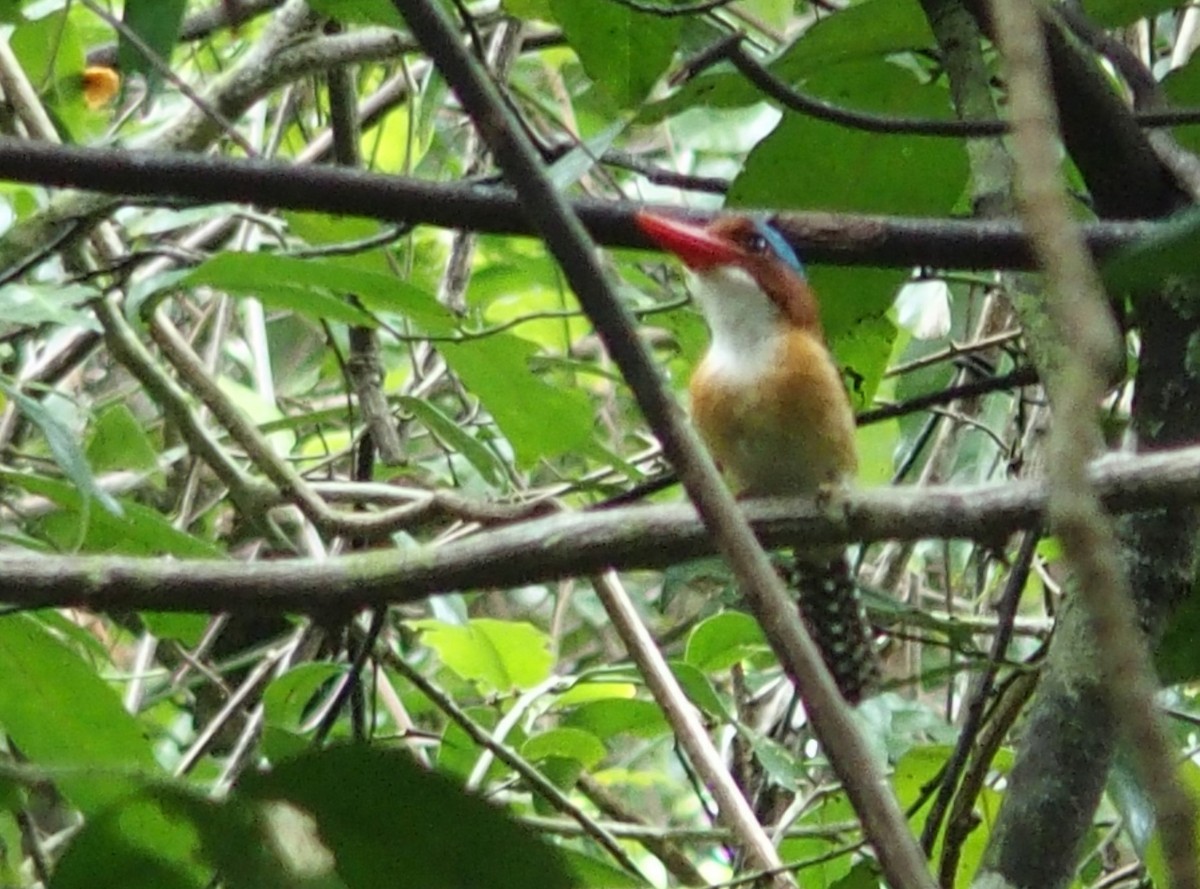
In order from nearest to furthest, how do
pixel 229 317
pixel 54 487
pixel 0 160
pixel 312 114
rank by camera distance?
pixel 0 160 < pixel 54 487 < pixel 229 317 < pixel 312 114

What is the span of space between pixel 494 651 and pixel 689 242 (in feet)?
2.52

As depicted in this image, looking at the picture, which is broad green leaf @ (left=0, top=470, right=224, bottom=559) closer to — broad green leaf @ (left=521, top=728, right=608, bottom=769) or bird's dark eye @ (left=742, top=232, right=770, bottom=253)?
broad green leaf @ (left=521, top=728, right=608, bottom=769)

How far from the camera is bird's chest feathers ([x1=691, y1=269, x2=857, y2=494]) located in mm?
2174

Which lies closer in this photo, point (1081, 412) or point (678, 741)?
point (1081, 412)

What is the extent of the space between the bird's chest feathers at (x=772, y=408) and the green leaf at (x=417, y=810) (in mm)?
1688

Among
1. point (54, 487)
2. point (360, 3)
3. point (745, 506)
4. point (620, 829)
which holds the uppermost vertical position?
point (360, 3)

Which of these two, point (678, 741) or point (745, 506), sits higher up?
point (745, 506)

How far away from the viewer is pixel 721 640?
2264mm

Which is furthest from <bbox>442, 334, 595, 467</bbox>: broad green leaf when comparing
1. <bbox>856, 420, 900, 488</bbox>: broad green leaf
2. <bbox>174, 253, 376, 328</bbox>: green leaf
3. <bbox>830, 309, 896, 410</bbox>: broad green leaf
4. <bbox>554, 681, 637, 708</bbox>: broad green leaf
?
<bbox>856, 420, 900, 488</bbox>: broad green leaf

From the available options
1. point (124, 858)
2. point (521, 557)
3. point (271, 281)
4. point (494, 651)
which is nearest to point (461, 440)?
point (494, 651)

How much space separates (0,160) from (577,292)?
0.70 m

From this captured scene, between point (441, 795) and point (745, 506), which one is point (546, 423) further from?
point (441, 795)

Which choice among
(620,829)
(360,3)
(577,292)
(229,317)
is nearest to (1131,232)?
(577,292)

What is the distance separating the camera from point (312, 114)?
3.45 meters
